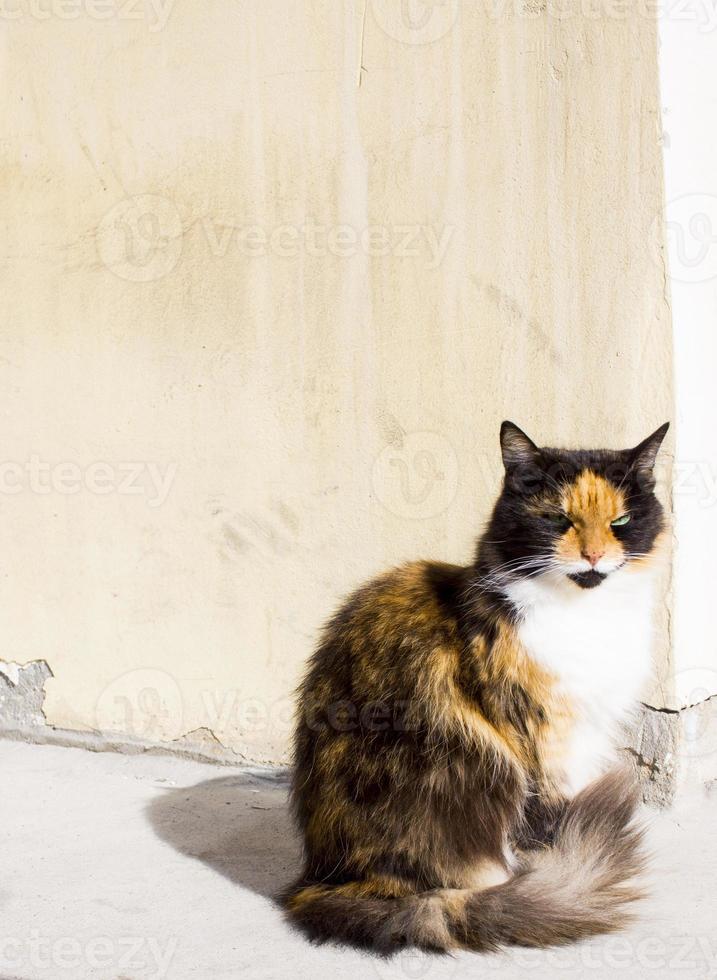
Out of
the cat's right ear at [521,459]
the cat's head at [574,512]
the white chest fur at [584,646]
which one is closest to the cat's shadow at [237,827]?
the white chest fur at [584,646]

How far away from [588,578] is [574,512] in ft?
0.52

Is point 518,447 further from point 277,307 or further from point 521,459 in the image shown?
point 277,307

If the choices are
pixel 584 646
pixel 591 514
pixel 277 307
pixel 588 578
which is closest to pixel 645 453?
pixel 591 514

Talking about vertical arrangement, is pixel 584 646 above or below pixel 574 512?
below

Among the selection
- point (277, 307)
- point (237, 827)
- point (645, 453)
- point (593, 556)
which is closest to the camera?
point (593, 556)

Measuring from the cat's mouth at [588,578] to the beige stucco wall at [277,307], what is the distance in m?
0.95

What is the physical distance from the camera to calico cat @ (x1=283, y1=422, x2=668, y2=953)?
258cm

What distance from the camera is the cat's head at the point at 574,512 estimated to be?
2.57 m

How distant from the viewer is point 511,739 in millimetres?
2613

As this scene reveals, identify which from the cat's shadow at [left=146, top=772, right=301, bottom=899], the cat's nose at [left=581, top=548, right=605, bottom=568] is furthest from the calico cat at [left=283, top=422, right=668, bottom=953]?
the cat's shadow at [left=146, top=772, right=301, bottom=899]

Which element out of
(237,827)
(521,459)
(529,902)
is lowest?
(237,827)

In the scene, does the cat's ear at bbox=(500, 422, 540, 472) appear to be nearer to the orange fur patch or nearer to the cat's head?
the cat's head

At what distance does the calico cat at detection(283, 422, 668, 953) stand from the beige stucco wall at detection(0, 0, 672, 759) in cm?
83

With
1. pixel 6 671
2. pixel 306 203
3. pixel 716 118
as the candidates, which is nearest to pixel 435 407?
pixel 306 203
